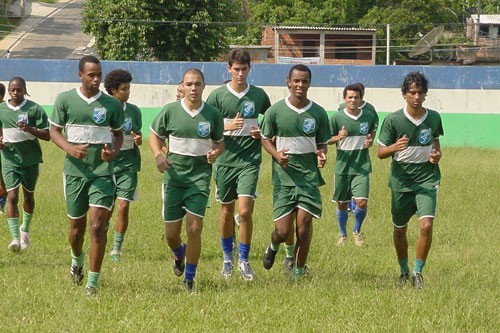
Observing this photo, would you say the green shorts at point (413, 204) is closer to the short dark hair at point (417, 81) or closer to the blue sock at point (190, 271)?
the short dark hair at point (417, 81)

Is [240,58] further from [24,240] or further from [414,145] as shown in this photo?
[24,240]

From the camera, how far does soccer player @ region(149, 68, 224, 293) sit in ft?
29.9

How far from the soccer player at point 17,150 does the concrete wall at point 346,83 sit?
15.0 m

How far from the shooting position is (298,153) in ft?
32.3

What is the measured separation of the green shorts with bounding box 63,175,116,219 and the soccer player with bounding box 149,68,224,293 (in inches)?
24.0

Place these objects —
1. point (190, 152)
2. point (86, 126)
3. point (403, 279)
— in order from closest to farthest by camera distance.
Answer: point (86, 126) < point (190, 152) < point (403, 279)

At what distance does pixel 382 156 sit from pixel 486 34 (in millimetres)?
70906

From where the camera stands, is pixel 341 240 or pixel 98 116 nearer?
pixel 98 116

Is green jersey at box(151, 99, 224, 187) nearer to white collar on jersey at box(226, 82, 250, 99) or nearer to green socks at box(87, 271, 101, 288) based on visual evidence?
green socks at box(87, 271, 101, 288)

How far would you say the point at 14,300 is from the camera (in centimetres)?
A: 855

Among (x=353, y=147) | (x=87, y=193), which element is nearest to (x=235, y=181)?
(x=87, y=193)

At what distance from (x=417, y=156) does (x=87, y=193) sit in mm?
3563

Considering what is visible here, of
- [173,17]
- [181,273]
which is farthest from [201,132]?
[173,17]

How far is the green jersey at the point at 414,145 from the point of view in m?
9.85
